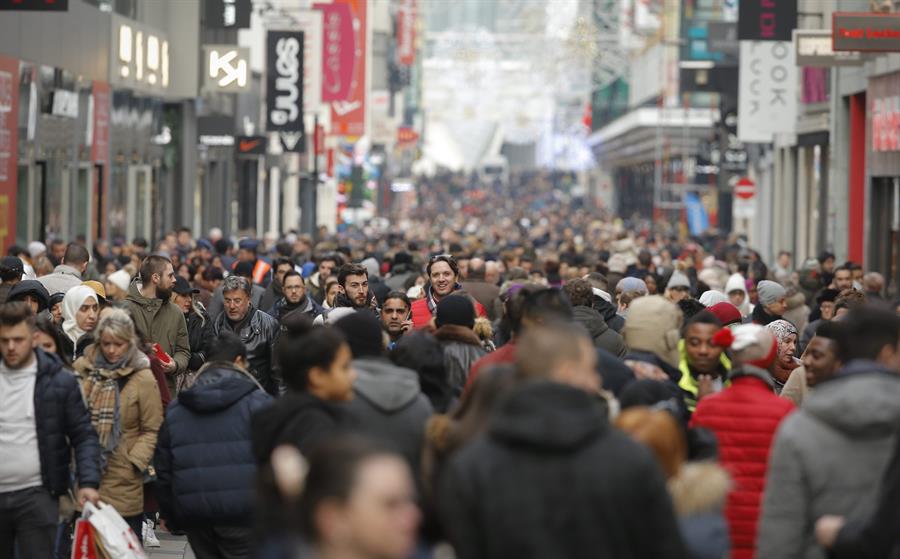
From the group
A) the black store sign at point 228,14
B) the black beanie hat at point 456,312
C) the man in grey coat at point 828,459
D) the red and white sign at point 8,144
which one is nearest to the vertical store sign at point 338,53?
the black store sign at point 228,14

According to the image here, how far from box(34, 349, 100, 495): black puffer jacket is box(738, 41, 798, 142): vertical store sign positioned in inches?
1189

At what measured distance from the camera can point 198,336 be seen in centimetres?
1302

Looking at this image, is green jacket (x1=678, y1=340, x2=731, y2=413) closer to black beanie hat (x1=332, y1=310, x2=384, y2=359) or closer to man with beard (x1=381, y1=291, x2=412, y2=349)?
black beanie hat (x1=332, y1=310, x2=384, y2=359)

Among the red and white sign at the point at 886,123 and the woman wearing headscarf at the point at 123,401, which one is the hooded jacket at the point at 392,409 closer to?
the woman wearing headscarf at the point at 123,401

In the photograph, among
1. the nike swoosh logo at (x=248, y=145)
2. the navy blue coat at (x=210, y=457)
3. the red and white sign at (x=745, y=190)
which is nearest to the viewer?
the navy blue coat at (x=210, y=457)

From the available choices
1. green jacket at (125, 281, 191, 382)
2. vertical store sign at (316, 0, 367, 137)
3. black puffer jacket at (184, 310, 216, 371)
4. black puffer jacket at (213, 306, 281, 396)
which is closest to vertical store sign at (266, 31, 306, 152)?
vertical store sign at (316, 0, 367, 137)

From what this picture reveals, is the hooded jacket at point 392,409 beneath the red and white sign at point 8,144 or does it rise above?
beneath

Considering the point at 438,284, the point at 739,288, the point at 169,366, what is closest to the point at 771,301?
the point at 438,284

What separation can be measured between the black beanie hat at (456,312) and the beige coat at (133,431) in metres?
1.45

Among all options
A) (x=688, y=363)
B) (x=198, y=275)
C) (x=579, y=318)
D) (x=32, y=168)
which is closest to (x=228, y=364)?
(x=688, y=363)

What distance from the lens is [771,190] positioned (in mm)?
48500

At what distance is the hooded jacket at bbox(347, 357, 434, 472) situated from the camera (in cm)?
680

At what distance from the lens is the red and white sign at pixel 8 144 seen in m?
25.3

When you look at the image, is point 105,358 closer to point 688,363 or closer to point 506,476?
point 688,363
